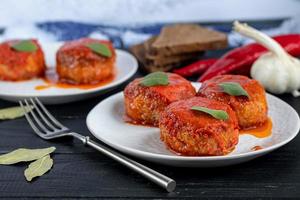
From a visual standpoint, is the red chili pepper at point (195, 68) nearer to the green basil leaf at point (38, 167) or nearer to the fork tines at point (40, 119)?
the fork tines at point (40, 119)

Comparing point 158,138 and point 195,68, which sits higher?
point 158,138

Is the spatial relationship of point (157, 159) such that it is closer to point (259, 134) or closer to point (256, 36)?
point (259, 134)

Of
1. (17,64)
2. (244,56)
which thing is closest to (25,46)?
(17,64)

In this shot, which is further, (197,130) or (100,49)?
(100,49)

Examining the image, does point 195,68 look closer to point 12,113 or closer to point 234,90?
point 234,90

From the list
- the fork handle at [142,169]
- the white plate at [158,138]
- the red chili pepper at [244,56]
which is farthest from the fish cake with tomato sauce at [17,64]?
the fork handle at [142,169]

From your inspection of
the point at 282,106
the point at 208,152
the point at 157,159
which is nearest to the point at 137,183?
the point at 157,159
